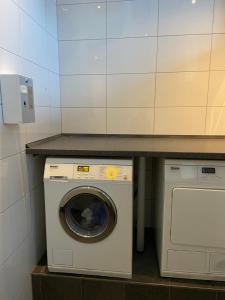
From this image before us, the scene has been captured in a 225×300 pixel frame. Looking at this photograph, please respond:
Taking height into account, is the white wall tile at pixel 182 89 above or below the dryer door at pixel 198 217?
above

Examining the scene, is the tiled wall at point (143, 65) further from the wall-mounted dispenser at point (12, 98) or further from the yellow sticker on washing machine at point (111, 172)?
the wall-mounted dispenser at point (12, 98)

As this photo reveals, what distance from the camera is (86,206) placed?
5.33ft

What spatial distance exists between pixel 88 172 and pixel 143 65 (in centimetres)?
111

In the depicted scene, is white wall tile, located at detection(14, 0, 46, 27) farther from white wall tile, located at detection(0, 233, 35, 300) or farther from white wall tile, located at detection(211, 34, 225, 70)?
white wall tile, located at detection(0, 233, 35, 300)

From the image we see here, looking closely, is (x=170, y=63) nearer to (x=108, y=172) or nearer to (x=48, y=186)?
(x=108, y=172)

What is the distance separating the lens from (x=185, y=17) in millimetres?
1883

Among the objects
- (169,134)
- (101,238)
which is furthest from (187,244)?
(169,134)

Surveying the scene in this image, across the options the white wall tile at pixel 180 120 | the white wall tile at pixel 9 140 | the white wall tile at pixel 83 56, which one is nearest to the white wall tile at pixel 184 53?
the white wall tile at pixel 180 120

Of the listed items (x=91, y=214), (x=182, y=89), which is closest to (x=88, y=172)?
(x=91, y=214)

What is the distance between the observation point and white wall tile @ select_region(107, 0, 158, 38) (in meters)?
1.92

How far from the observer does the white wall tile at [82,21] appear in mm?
1979

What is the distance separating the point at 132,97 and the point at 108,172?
0.89m

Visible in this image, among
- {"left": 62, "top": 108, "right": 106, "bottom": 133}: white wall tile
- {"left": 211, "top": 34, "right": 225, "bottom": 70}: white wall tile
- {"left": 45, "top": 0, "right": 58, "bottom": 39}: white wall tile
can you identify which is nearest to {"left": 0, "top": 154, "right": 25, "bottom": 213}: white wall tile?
{"left": 62, "top": 108, "right": 106, "bottom": 133}: white wall tile

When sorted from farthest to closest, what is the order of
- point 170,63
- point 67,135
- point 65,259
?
1. point 67,135
2. point 170,63
3. point 65,259
